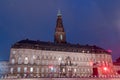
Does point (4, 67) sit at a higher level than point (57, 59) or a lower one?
lower

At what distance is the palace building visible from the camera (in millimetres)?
89125

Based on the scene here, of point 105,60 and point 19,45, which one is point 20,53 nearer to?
point 19,45

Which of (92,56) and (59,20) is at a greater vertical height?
(59,20)

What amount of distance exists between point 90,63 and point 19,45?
41.1m

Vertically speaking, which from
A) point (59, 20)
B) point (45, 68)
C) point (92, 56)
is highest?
point (59, 20)

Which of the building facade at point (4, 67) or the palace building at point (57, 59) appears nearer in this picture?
the building facade at point (4, 67)

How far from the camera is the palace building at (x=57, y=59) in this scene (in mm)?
89125

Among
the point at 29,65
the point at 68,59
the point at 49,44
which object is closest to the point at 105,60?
the point at 68,59

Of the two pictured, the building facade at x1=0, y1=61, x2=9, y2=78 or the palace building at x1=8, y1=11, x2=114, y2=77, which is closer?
the building facade at x1=0, y1=61, x2=9, y2=78

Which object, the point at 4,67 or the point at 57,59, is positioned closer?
the point at 4,67

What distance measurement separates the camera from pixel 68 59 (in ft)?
328

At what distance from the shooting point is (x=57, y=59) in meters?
97.9

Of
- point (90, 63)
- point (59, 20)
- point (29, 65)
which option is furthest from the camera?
point (59, 20)

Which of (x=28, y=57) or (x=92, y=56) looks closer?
(x=28, y=57)
